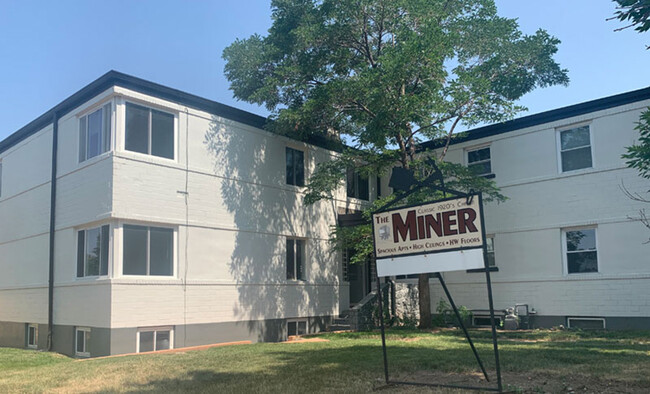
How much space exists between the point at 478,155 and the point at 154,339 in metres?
13.0

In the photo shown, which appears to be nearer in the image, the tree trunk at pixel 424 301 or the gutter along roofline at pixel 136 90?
the gutter along roofline at pixel 136 90

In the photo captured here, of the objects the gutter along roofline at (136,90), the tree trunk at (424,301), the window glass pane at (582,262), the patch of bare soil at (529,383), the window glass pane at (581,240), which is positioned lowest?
the patch of bare soil at (529,383)

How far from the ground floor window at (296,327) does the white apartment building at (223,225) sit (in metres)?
0.06

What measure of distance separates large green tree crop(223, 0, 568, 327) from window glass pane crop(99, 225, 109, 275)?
5987 millimetres

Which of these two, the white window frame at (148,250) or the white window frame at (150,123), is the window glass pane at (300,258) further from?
the white window frame at (150,123)

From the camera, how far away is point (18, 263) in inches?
726

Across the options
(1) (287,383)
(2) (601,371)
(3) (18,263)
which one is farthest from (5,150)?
(2) (601,371)

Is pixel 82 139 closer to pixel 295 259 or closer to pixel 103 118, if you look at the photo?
pixel 103 118

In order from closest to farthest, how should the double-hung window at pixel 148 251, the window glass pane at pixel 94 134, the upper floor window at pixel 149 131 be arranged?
the double-hung window at pixel 148 251, the upper floor window at pixel 149 131, the window glass pane at pixel 94 134

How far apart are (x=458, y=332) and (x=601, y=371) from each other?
8.50m

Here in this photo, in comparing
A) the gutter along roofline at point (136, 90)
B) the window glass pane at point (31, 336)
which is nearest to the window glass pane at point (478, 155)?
the gutter along roofline at point (136, 90)

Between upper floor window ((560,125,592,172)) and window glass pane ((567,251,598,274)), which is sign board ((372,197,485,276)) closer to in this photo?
window glass pane ((567,251,598,274))

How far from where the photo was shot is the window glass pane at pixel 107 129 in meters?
14.6

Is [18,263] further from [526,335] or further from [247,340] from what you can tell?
[526,335]
